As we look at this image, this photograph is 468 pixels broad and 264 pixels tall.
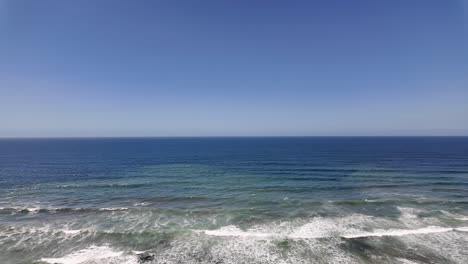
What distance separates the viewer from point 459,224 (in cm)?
1809

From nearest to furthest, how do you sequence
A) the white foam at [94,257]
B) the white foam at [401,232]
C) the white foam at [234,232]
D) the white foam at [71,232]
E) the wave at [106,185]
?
1. the white foam at [94,257]
2. the white foam at [401,232]
3. the white foam at [234,232]
4. the white foam at [71,232]
5. the wave at [106,185]

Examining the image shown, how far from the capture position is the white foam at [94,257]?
13773 millimetres

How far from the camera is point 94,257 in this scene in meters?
14.2

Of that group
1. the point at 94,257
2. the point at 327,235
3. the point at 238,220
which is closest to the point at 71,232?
the point at 94,257

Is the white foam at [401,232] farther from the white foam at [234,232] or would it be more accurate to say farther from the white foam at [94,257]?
the white foam at [94,257]

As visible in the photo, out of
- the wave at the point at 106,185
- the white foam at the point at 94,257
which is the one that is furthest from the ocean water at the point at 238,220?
the wave at the point at 106,185

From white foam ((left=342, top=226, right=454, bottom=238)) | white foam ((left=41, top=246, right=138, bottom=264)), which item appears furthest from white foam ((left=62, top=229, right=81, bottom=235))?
white foam ((left=342, top=226, right=454, bottom=238))

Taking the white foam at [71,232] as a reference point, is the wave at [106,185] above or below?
above

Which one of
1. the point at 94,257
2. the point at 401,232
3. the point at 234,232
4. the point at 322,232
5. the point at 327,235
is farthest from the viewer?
the point at 234,232

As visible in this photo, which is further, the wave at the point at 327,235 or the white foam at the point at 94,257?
the wave at the point at 327,235

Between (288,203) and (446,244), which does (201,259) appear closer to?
(288,203)

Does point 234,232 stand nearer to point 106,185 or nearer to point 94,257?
point 94,257

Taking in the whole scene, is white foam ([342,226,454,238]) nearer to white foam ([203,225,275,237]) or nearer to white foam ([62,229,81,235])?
white foam ([203,225,275,237])

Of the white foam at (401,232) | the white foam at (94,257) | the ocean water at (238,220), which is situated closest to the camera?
the white foam at (94,257)
